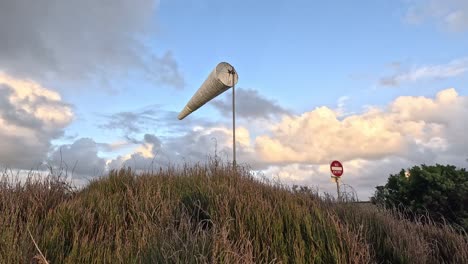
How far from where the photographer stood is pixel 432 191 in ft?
50.9

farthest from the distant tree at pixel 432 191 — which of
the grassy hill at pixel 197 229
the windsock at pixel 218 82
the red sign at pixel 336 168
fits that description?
the grassy hill at pixel 197 229

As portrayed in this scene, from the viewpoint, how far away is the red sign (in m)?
21.0

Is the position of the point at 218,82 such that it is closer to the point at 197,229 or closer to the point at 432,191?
the point at 432,191

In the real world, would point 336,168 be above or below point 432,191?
above

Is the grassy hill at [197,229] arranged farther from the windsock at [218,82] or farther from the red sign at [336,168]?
the red sign at [336,168]

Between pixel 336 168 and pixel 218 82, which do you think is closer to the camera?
pixel 218 82

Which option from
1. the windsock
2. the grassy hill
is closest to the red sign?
the windsock

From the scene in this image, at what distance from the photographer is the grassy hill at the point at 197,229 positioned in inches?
182

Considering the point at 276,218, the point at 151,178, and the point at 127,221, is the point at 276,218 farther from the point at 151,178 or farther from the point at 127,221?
the point at 151,178

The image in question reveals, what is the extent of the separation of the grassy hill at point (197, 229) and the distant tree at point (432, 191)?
27.8ft

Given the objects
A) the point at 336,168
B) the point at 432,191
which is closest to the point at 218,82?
the point at 432,191

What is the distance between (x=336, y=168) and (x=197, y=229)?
55.9ft

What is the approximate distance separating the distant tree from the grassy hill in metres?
8.47

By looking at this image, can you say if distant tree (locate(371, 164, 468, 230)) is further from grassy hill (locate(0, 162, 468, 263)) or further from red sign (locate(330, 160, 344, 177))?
grassy hill (locate(0, 162, 468, 263))
